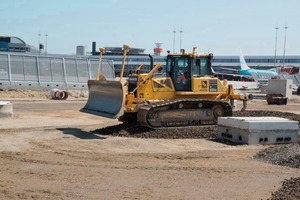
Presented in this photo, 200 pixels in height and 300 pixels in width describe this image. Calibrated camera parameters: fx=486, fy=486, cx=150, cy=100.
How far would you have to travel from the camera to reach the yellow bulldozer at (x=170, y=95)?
1538cm

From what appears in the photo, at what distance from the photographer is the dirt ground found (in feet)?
25.5

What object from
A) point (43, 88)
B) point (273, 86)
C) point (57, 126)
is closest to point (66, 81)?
point (43, 88)

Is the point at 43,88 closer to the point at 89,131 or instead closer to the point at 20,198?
the point at 89,131

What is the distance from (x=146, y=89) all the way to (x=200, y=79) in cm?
199

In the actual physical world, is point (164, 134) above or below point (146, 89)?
below

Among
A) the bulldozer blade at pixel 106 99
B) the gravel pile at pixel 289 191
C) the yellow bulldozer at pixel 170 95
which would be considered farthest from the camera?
the yellow bulldozer at pixel 170 95

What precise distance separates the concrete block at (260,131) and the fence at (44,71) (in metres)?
21.9

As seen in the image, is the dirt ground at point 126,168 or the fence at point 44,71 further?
the fence at point 44,71

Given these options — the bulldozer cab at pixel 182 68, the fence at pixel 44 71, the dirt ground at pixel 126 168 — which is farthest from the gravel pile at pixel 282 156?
the fence at pixel 44 71

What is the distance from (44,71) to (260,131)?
23852mm

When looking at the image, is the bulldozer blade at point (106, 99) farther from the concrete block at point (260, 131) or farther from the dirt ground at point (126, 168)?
the concrete block at point (260, 131)

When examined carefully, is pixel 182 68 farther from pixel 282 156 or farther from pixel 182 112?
pixel 282 156

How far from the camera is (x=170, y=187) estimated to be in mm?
8133

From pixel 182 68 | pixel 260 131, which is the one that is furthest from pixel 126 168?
pixel 182 68
